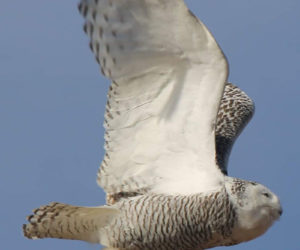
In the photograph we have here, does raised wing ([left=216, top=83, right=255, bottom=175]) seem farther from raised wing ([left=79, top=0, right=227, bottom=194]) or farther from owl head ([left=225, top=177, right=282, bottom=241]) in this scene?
owl head ([left=225, top=177, right=282, bottom=241])

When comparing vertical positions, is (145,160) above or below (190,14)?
below

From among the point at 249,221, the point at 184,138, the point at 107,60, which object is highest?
the point at 107,60

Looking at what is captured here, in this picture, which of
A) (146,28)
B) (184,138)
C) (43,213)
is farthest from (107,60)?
(43,213)

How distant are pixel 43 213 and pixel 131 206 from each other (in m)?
0.74

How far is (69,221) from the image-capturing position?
26.6ft

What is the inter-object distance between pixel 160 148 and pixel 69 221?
97 cm

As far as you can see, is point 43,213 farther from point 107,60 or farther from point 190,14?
point 190,14

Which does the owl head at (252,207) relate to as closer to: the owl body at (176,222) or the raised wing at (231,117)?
the owl body at (176,222)

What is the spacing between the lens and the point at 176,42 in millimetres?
7449

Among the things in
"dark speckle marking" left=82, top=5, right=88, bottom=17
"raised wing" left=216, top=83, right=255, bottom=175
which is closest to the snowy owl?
"dark speckle marking" left=82, top=5, right=88, bottom=17

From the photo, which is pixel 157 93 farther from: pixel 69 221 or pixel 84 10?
pixel 69 221

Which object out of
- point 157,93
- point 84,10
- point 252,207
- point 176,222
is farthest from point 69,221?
point 84,10

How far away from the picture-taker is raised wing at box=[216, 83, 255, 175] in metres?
9.11

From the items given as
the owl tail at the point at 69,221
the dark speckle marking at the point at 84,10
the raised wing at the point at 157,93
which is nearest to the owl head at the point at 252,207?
the raised wing at the point at 157,93
